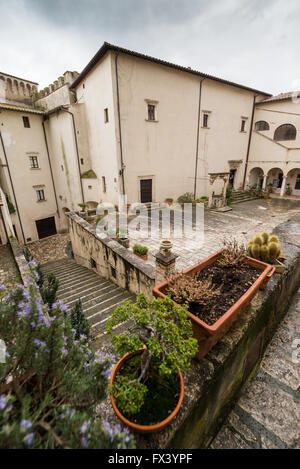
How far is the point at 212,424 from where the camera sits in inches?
80.7

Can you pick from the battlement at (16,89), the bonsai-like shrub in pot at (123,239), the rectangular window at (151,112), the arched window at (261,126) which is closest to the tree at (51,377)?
the bonsai-like shrub in pot at (123,239)

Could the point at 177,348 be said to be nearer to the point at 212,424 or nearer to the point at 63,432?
the point at 63,432

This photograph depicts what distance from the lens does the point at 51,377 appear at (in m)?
1.24

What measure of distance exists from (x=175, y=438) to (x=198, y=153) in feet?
51.6

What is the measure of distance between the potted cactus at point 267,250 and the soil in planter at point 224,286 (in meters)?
0.48

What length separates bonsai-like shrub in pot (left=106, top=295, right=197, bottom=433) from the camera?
4.62 ft

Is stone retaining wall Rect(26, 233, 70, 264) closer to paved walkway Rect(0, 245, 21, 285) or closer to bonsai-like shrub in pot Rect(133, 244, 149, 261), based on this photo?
paved walkway Rect(0, 245, 21, 285)

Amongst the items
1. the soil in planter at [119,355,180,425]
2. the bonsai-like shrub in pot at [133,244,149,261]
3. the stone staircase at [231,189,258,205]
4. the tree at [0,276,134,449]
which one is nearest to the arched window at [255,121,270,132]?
the stone staircase at [231,189,258,205]

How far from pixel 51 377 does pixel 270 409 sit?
2578 mm

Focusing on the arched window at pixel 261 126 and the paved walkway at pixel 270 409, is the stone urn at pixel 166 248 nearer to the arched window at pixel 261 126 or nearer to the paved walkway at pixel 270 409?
the paved walkway at pixel 270 409

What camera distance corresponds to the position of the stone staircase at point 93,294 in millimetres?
5381

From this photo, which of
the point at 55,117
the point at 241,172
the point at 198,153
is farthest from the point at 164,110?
the point at 241,172

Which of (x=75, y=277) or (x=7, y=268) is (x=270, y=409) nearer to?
(x=75, y=277)

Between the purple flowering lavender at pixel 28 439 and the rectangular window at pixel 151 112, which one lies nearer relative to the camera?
the purple flowering lavender at pixel 28 439
